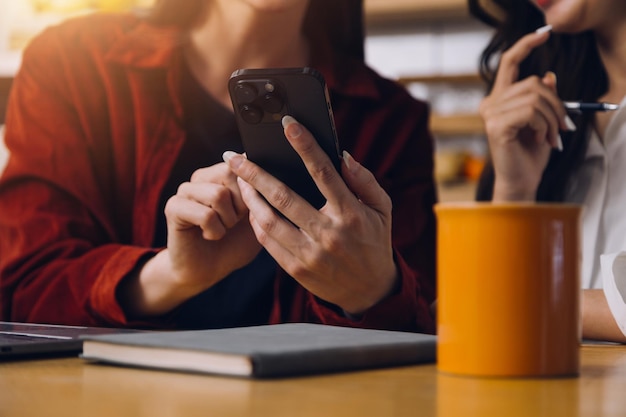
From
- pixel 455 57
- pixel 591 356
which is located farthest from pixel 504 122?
pixel 455 57

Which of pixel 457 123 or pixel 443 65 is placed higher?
pixel 443 65

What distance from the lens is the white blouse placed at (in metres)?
1.24

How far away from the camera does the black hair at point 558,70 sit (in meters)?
1.33

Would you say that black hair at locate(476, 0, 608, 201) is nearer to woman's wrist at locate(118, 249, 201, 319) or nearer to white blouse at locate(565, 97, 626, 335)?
white blouse at locate(565, 97, 626, 335)

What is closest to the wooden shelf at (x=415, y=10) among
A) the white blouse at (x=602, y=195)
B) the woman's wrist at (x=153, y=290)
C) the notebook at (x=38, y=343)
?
the white blouse at (x=602, y=195)

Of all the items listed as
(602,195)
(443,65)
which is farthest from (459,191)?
(602,195)

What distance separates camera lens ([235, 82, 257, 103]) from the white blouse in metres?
0.67

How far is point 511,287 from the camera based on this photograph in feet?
1.55

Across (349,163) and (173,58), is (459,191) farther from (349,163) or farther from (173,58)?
(349,163)

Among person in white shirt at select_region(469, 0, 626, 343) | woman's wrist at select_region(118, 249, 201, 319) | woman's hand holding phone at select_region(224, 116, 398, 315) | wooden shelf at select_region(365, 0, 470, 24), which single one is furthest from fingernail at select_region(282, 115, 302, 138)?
wooden shelf at select_region(365, 0, 470, 24)

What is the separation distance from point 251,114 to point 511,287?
34 centimetres

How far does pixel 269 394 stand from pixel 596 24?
1035 mm

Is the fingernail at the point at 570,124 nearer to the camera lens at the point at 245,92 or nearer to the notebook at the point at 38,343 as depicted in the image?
the camera lens at the point at 245,92

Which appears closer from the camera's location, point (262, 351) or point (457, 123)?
point (262, 351)
